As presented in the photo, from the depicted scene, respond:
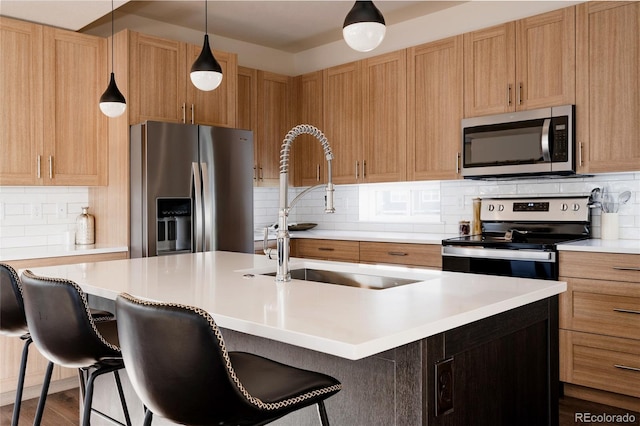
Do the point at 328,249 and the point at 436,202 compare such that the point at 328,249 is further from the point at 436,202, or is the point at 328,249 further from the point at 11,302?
the point at 11,302

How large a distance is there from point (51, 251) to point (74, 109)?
3.42 feet

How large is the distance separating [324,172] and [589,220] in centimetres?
225

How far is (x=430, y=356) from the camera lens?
1.42 meters

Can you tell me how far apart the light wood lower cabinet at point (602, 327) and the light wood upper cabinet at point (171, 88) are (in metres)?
2.74

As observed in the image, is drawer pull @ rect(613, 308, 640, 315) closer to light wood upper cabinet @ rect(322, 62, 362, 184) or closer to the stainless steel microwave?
the stainless steel microwave

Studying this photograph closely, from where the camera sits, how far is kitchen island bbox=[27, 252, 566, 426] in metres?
1.40

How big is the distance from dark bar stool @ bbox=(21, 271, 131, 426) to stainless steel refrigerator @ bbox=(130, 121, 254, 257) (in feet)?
6.29

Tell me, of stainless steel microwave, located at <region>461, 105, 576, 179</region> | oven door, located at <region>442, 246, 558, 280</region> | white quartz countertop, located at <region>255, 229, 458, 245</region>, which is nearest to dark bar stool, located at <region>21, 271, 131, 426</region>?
oven door, located at <region>442, 246, 558, 280</region>

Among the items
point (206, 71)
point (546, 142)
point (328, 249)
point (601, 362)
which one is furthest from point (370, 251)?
point (206, 71)

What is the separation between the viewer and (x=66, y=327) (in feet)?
5.94

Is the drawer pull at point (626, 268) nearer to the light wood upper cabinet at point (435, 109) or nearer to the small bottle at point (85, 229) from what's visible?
the light wood upper cabinet at point (435, 109)

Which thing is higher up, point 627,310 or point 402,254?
point 402,254

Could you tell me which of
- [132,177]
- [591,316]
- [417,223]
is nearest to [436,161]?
[417,223]

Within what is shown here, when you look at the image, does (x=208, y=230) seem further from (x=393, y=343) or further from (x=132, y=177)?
(x=393, y=343)
